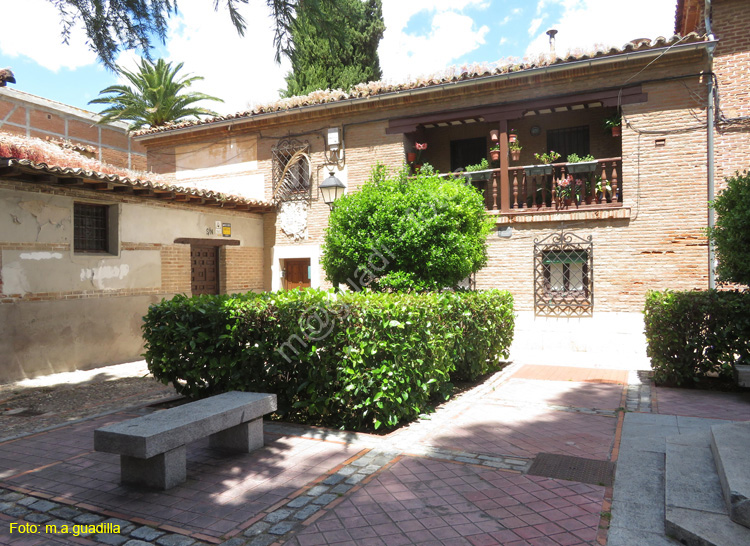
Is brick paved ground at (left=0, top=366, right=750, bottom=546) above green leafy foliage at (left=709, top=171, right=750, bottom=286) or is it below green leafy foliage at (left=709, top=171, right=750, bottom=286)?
below

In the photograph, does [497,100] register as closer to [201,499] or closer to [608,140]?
[608,140]

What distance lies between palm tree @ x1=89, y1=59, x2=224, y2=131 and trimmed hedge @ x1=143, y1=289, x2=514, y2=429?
15.1 metres

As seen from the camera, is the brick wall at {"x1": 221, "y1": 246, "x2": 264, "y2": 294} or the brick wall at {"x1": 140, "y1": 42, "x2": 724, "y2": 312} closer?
the brick wall at {"x1": 140, "y1": 42, "x2": 724, "y2": 312}

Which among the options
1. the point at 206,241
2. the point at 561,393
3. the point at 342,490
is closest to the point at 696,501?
the point at 342,490

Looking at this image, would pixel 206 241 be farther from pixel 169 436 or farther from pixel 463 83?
pixel 169 436

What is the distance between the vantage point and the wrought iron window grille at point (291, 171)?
44.3ft

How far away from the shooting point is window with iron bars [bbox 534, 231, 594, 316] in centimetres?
1057

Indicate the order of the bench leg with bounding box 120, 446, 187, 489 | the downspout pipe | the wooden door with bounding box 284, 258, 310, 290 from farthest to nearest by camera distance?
the wooden door with bounding box 284, 258, 310, 290 → the downspout pipe → the bench leg with bounding box 120, 446, 187, 489

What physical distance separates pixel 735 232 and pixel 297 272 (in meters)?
9.99

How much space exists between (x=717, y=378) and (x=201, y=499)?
6979 mm

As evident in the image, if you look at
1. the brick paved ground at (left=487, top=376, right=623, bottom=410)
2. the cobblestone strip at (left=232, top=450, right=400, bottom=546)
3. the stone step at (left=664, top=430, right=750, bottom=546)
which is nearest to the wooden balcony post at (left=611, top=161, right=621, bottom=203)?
the brick paved ground at (left=487, top=376, right=623, bottom=410)

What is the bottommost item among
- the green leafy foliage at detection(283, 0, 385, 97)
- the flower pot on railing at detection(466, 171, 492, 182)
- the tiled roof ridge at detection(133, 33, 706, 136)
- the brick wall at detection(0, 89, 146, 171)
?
the flower pot on railing at detection(466, 171, 492, 182)

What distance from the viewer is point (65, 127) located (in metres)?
20.2

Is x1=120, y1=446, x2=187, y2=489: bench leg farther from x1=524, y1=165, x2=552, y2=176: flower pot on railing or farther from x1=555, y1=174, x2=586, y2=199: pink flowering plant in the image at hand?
x1=524, y1=165, x2=552, y2=176: flower pot on railing
